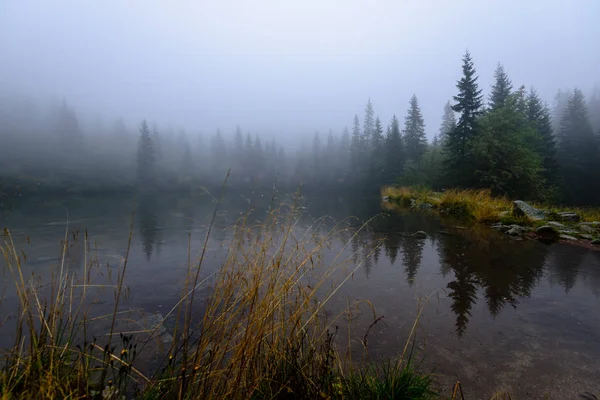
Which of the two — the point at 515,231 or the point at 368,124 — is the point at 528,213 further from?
the point at 368,124

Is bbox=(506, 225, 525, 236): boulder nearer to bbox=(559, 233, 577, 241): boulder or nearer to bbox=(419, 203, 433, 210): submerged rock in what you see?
bbox=(559, 233, 577, 241): boulder

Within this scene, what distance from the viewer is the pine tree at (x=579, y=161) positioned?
26141mm

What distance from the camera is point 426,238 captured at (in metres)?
7.77

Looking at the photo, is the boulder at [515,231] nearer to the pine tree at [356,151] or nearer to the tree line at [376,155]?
the tree line at [376,155]

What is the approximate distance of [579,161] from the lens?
94.0 ft

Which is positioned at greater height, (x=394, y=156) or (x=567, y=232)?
(x=394, y=156)

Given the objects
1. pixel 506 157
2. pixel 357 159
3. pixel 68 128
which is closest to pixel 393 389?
pixel 506 157

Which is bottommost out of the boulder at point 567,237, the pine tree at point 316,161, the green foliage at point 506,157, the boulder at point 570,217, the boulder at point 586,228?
the boulder at point 567,237

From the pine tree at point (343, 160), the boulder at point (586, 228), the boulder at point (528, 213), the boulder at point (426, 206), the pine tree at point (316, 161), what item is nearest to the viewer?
the boulder at point (586, 228)

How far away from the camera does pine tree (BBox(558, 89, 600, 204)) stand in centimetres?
2614

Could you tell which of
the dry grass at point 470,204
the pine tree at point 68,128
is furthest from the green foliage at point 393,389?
the pine tree at point 68,128

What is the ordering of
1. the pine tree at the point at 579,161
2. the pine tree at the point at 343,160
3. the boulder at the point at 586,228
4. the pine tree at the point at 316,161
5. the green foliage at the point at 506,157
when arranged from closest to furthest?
the boulder at the point at 586,228, the green foliage at the point at 506,157, the pine tree at the point at 579,161, the pine tree at the point at 343,160, the pine tree at the point at 316,161

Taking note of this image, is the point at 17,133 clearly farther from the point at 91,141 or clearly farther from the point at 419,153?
the point at 419,153

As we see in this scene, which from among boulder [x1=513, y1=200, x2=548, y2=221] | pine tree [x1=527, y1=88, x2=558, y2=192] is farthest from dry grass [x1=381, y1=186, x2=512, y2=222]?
pine tree [x1=527, y1=88, x2=558, y2=192]
